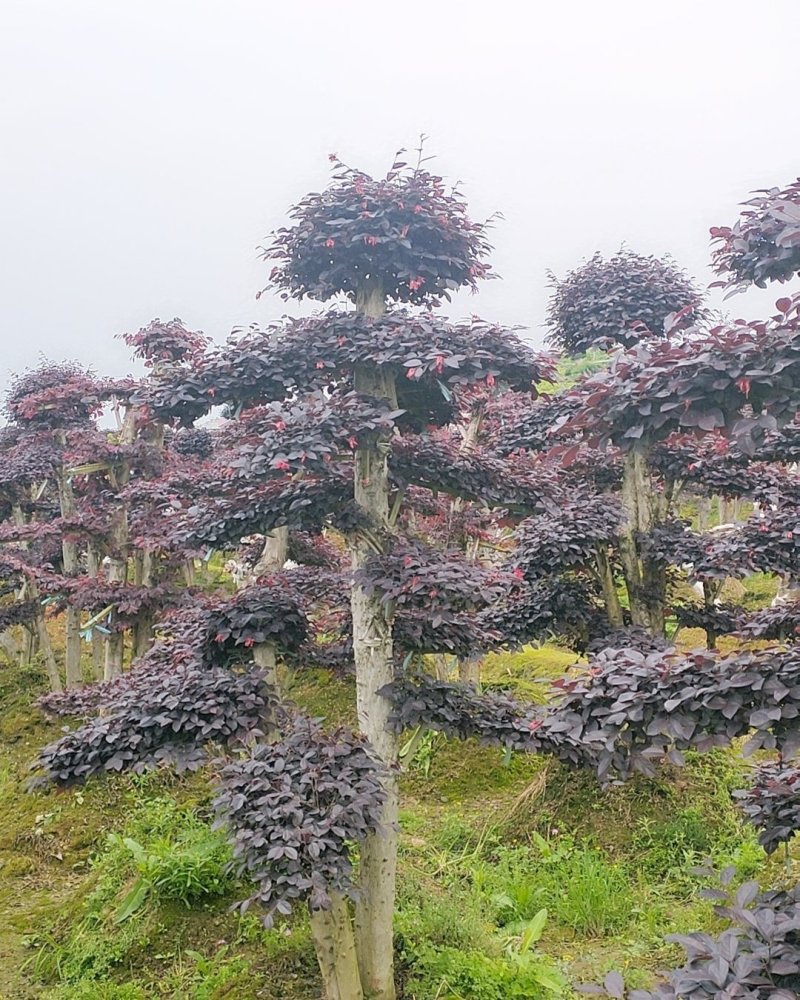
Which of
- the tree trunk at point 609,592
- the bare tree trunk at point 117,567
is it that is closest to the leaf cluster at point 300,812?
the tree trunk at point 609,592

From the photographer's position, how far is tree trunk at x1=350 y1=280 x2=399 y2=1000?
3.81 metres

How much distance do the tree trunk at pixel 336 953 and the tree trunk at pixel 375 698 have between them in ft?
0.72

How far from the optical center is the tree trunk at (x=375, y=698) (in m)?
3.81

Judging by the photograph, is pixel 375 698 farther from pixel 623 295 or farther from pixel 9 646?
pixel 9 646

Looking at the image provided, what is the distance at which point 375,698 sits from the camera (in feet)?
12.7

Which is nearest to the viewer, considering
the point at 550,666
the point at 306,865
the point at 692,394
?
the point at 692,394

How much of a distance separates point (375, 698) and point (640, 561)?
283cm

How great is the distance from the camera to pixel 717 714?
2123mm

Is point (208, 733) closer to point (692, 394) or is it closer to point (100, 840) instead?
point (692, 394)

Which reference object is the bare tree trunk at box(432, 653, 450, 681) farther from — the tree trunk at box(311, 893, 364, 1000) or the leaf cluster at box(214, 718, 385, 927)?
the leaf cluster at box(214, 718, 385, 927)

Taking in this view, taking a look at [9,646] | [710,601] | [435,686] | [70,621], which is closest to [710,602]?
[710,601]

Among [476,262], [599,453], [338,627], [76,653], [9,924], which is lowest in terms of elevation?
[9,924]

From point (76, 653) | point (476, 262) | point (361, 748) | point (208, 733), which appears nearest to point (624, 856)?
point (361, 748)

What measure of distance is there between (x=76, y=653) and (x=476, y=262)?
23.9 feet
